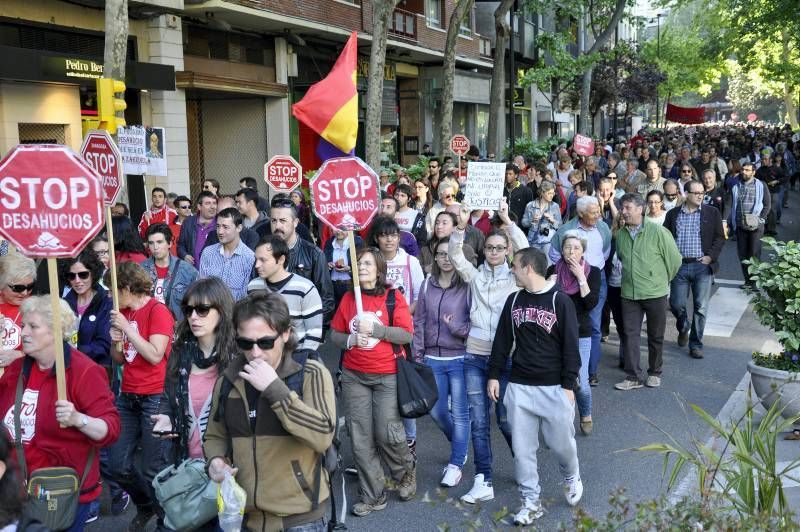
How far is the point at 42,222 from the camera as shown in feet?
15.3

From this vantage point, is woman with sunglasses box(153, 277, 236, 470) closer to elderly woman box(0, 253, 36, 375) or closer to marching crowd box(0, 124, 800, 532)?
marching crowd box(0, 124, 800, 532)

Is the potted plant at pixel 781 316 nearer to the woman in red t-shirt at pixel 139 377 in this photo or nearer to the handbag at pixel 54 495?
the woman in red t-shirt at pixel 139 377

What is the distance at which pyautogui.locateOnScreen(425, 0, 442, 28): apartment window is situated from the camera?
99.2 ft

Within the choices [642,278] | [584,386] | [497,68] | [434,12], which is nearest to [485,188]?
[642,278]

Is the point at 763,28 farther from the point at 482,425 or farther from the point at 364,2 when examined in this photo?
the point at 482,425

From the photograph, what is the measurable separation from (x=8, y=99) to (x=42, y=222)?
10855 mm

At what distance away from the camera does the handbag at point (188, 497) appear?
12.9 ft

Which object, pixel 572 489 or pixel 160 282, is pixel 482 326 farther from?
pixel 160 282

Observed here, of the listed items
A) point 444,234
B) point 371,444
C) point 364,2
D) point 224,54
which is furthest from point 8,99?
point 364,2

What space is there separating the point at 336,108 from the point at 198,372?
9.61 feet

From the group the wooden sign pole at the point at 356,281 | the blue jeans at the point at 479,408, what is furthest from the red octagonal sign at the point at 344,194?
the blue jeans at the point at 479,408

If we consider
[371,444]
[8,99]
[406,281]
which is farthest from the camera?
[8,99]

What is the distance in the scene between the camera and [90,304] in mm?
6258

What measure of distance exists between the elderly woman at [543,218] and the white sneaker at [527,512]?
5549mm
